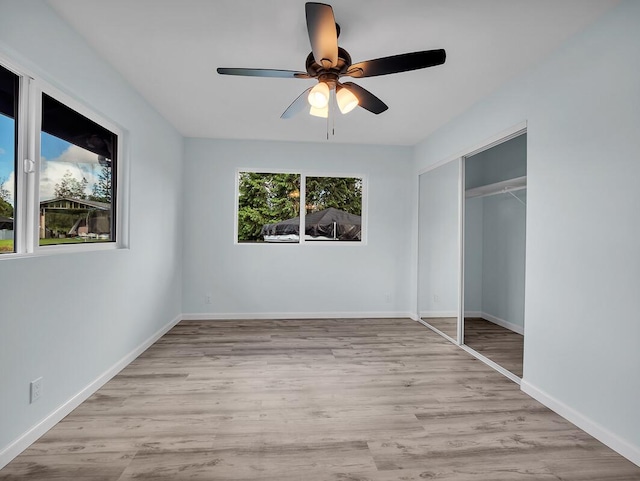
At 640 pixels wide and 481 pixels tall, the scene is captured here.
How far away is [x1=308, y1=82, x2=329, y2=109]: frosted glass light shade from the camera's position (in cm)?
216

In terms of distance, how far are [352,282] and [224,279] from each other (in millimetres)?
Answer: 1809

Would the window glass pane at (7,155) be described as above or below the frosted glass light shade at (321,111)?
below

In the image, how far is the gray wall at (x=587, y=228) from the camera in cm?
193

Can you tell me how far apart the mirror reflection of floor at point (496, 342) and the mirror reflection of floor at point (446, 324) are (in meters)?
0.13

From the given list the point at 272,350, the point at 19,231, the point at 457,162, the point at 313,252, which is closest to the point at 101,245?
the point at 19,231

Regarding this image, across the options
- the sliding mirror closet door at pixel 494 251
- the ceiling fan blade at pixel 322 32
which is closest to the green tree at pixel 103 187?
the ceiling fan blade at pixel 322 32

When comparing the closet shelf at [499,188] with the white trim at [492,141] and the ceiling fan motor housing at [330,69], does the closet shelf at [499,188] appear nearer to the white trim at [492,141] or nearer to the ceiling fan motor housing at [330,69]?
the white trim at [492,141]

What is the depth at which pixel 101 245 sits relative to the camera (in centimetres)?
284

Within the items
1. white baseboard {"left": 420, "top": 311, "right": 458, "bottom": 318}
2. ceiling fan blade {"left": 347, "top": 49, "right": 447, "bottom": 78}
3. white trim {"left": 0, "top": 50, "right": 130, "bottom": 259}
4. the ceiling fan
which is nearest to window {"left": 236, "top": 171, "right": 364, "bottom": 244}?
white baseboard {"left": 420, "top": 311, "right": 458, "bottom": 318}

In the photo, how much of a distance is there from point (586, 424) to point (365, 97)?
8.28 feet

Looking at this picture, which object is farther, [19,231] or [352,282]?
[352,282]

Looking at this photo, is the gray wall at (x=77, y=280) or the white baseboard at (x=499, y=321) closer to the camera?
the gray wall at (x=77, y=280)

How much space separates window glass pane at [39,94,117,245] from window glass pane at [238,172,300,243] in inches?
80.9

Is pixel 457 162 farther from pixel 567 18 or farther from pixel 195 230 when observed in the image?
pixel 195 230
